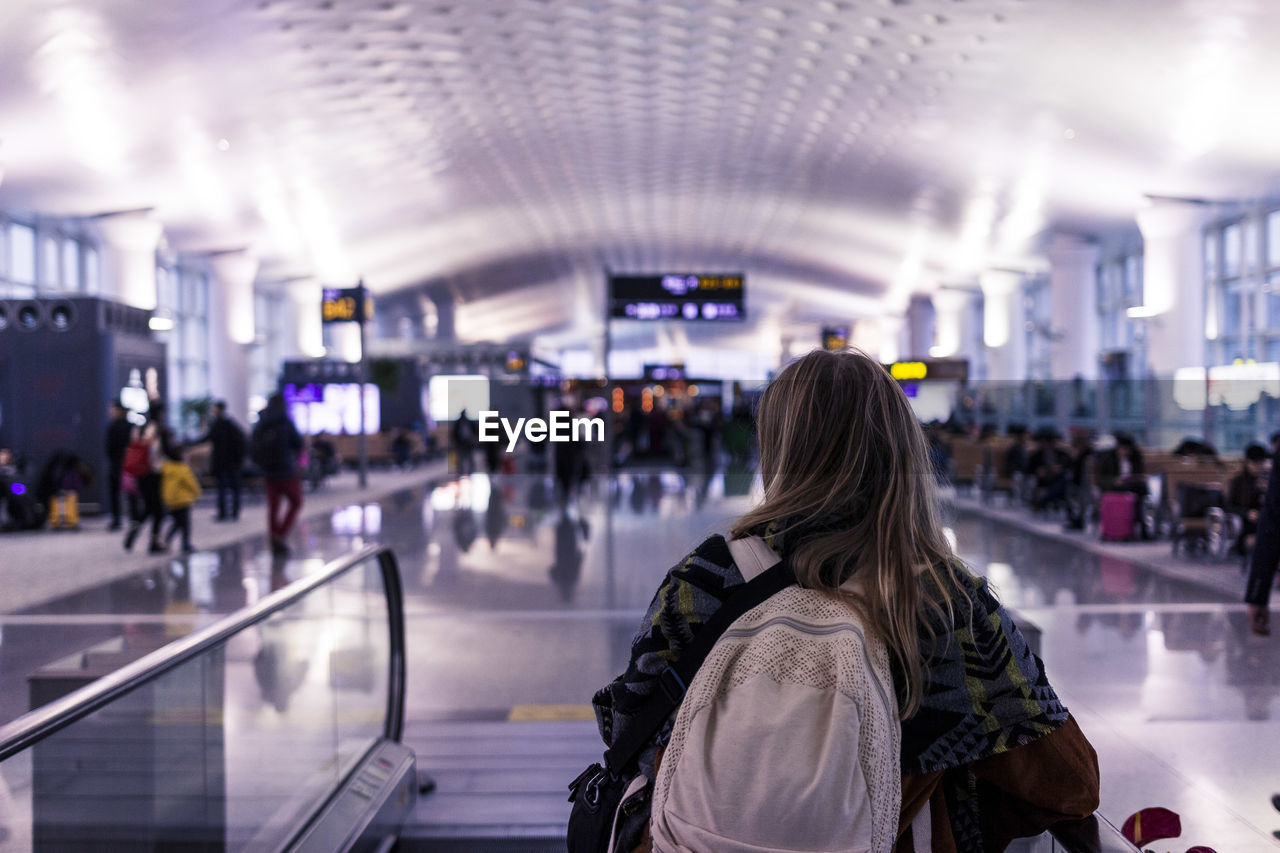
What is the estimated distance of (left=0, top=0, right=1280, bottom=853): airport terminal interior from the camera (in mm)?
4438

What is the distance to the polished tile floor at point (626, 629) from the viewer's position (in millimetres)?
4965

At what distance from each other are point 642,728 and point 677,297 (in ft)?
56.8

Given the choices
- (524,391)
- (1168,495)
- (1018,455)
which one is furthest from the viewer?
(1018,455)

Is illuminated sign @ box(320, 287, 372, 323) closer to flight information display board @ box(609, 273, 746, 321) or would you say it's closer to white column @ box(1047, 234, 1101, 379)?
flight information display board @ box(609, 273, 746, 321)

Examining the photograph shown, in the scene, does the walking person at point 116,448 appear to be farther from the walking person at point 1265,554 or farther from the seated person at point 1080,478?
the walking person at point 1265,554

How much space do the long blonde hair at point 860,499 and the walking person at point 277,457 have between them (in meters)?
11.8

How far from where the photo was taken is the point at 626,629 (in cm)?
855

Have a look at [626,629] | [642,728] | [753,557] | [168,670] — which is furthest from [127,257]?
[753,557]

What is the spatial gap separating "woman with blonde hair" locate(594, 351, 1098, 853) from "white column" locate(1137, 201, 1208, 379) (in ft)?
79.8

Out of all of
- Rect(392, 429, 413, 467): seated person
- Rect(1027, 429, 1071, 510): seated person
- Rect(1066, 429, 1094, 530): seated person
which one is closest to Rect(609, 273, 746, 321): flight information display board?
Rect(1027, 429, 1071, 510): seated person

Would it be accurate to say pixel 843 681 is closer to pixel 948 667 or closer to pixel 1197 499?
pixel 948 667

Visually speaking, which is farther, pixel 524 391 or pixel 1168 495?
pixel 1168 495

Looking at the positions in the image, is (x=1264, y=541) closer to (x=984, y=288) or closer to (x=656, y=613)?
(x=656, y=613)

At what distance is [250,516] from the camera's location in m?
18.1
